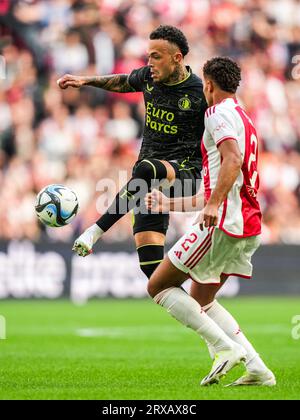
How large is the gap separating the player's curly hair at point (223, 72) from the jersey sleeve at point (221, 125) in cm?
21

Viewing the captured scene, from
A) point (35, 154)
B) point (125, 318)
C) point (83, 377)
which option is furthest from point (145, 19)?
point (83, 377)

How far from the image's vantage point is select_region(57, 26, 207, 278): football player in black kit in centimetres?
784

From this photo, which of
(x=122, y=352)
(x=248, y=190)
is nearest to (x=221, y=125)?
(x=248, y=190)

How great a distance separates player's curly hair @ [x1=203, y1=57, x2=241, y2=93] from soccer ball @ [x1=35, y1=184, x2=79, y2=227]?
5.47ft

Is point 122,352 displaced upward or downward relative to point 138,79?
downward

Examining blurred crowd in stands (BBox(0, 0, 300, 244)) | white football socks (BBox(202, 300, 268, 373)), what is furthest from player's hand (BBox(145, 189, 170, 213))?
blurred crowd in stands (BBox(0, 0, 300, 244))

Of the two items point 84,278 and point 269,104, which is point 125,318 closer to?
point 84,278

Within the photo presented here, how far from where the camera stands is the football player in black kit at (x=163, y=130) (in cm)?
784

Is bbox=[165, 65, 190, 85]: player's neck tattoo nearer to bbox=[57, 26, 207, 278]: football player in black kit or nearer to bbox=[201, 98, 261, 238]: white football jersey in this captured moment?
bbox=[57, 26, 207, 278]: football player in black kit

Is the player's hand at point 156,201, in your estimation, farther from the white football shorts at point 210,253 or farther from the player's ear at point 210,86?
the player's ear at point 210,86

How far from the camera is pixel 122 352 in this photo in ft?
32.4

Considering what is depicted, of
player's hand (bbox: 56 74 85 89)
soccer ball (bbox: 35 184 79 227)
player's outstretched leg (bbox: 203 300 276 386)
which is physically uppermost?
player's hand (bbox: 56 74 85 89)

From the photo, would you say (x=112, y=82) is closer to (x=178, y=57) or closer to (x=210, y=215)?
(x=178, y=57)

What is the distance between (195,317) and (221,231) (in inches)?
26.3
